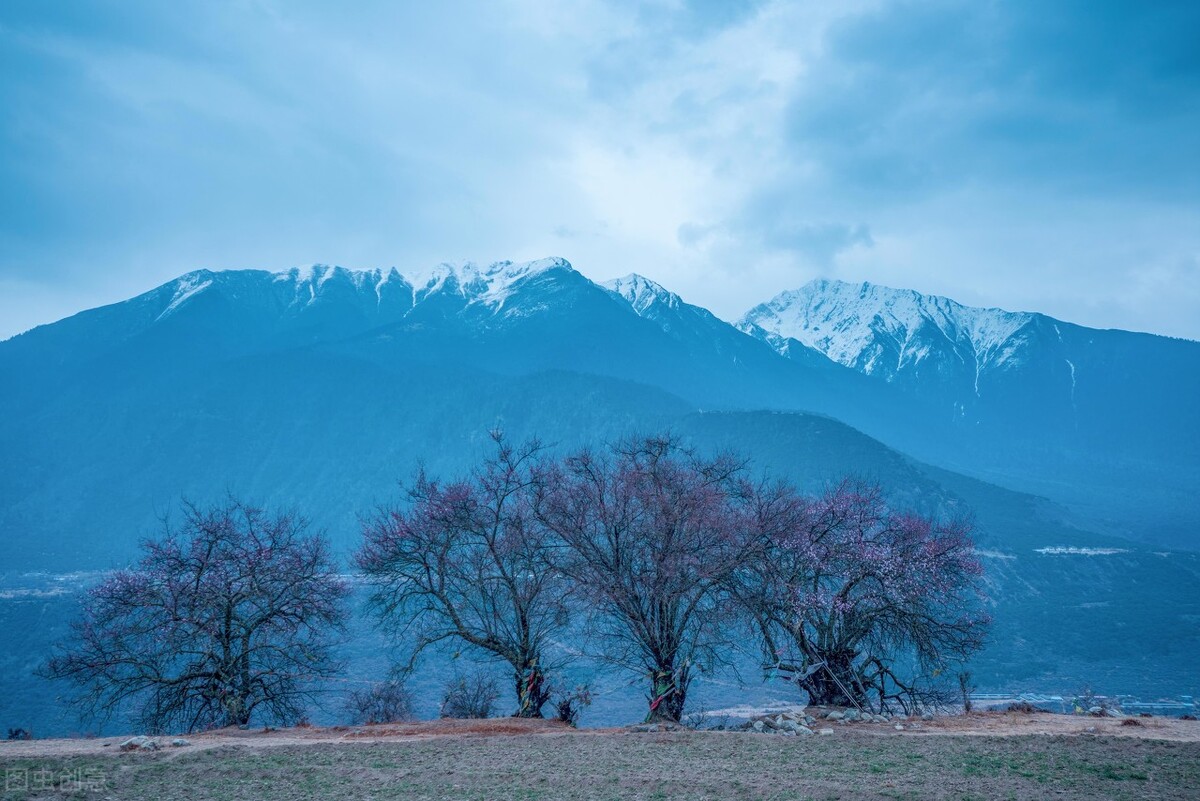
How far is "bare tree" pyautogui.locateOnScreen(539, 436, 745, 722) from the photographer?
22109 mm

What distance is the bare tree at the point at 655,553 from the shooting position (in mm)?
22109

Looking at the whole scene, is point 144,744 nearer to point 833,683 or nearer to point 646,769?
point 646,769

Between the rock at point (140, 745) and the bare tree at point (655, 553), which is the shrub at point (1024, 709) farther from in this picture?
the rock at point (140, 745)

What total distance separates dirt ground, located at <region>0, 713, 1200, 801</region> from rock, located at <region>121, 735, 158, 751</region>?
0.25 metres

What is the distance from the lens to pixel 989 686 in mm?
56125

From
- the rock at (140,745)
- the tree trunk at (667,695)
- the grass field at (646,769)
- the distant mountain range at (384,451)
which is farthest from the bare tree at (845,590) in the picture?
the distant mountain range at (384,451)

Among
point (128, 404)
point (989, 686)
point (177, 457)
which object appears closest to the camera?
point (989, 686)

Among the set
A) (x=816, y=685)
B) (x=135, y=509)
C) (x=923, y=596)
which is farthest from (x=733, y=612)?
(x=135, y=509)

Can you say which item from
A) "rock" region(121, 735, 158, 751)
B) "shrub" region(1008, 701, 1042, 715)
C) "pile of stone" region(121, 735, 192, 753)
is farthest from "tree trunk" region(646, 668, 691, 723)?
"rock" region(121, 735, 158, 751)

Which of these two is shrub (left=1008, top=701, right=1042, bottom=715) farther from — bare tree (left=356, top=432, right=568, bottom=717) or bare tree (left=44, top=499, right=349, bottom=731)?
bare tree (left=44, top=499, right=349, bottom=731)

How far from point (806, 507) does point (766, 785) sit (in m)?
13.1

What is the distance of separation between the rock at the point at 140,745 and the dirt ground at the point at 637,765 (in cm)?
25

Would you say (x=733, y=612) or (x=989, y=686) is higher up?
(x=733, y=612)

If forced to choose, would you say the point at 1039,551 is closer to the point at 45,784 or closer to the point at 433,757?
the point at 433,757
